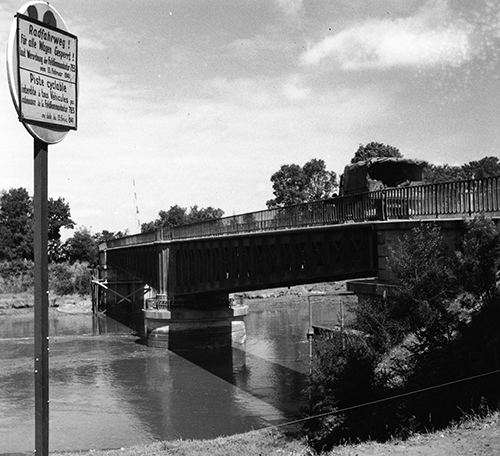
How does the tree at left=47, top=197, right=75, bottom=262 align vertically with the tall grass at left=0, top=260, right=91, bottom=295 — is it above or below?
above

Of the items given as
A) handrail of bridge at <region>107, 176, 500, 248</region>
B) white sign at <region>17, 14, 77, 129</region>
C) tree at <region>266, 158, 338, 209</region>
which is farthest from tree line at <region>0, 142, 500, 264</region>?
white sign at <region>17, 14, 77, 129</region>

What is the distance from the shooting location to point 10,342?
4209 cm

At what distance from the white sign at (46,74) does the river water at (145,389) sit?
1270 cm

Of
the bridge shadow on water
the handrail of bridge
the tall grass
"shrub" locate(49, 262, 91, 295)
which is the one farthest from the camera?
the tall grass

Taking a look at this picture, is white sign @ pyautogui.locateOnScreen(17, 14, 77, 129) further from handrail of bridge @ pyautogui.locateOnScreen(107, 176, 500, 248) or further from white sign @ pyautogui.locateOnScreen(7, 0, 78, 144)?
handrail of bridge @ pyautogui.locateOnScreen(107, 176, 500, 248)

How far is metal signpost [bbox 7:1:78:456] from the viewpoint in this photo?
17.5 ft

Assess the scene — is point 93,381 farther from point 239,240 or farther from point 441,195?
point 441,195

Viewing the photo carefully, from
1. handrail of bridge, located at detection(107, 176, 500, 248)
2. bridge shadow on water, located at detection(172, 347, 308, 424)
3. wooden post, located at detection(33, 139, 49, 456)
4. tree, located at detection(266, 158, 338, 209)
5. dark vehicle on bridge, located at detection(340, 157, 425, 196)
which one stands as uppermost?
tree, located at detection(266, 158, 338, 209)

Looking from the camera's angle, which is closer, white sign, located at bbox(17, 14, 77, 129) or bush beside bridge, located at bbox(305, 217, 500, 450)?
white sign, located at bbox(17, 14, 77, 129)

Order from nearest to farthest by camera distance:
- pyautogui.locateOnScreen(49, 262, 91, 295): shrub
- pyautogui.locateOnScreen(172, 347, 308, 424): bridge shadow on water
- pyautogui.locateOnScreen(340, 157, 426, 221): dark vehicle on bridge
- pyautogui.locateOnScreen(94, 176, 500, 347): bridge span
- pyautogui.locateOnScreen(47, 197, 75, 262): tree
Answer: pyautogui.locateOnScreen(94, 176, 500, 347): bridge span
pyautogui.locateOnScreen(340, 157, 426, 221): dark vehicle on bridge
pyautogui.locateOnScreen(172, 347, 308, 424): bridge shadow on water
pyautogui.locateOnScreen(49, 262, 91, 295): shrub
pyautogui.locateOnScreen(47, 197, 75, 262): tree

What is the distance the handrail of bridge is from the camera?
48.1ft

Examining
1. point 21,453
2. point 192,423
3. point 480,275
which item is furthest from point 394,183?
point 21,453

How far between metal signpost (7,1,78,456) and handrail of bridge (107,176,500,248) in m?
10.9

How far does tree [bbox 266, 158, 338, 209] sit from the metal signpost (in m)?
87.1
